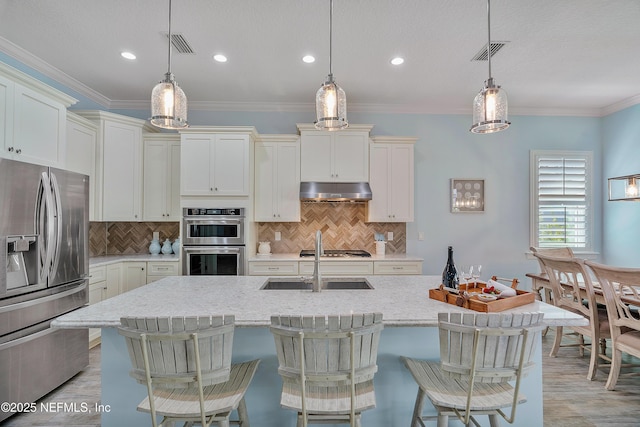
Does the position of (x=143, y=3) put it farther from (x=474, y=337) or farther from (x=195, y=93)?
(x=474, y=337)

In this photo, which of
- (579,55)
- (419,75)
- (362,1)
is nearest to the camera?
(362,1)

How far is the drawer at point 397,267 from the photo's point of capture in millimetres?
3867

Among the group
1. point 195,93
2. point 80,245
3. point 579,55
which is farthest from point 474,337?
point 195,93

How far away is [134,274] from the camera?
375 cm

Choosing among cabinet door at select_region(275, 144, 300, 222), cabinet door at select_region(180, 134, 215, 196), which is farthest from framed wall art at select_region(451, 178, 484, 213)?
cabinet door at select_region(180, 134, 215, 196)

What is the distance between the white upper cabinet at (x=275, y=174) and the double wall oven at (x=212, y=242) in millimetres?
456

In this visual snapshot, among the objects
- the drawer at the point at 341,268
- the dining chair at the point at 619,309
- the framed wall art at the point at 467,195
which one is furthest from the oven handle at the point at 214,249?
the dining chair at the point at 619,309

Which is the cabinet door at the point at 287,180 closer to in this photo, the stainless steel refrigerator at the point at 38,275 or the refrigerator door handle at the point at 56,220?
the stainless steel refrigerator at the point at 38,275

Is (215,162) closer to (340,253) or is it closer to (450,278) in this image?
(340,253)

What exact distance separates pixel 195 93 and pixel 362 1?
100 inches

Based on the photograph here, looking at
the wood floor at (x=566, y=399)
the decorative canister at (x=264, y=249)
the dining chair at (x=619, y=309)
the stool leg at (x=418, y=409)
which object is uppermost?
the decorative canister at (x=264, y=249)

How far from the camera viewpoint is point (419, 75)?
3.55 metres

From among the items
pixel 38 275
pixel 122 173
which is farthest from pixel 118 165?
pixel 38 275

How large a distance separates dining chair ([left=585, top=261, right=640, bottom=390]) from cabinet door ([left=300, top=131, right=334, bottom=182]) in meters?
2.76
